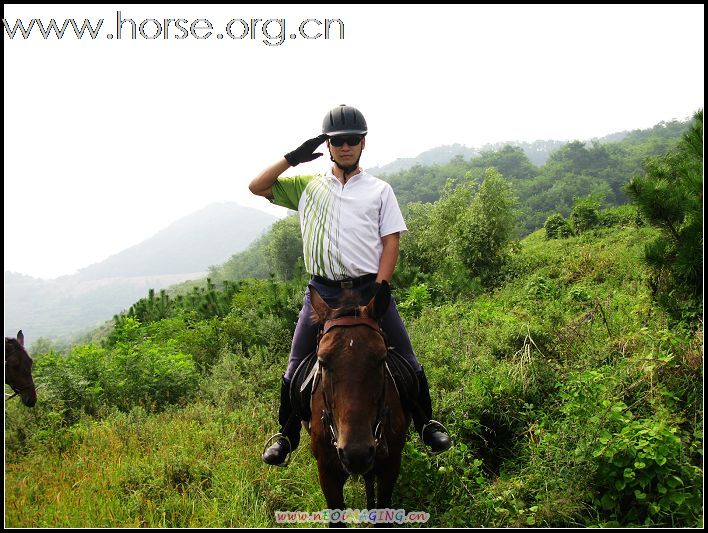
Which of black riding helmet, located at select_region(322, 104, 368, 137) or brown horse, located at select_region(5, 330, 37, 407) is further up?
black riding helmet, located at select_region(322, 104, 368, 137)

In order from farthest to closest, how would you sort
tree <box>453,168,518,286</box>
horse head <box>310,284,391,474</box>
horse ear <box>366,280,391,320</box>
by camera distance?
tree <box>453,168,518,286</box> → horse ear <box>366,280,391,320</box> → horse head <box>310,284,391,474</box>

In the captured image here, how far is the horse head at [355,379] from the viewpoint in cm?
255

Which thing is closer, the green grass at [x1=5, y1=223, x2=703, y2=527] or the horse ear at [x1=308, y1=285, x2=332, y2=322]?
the horse ear at [x1=308, y1=285, x2=332, y2=322]

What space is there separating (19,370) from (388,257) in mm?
6658

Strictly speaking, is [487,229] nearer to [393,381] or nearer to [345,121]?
[345,121]

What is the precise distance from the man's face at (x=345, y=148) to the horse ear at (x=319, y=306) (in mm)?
1219

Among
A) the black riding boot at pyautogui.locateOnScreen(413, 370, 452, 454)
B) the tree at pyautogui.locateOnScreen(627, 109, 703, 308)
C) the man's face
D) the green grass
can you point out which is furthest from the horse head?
the tree at pyautogui.locateOnScreen(627, 109, 703, 308)

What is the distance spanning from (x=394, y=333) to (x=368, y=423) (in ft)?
4.20

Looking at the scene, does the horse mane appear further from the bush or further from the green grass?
the bush

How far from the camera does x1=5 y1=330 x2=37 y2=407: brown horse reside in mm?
6609

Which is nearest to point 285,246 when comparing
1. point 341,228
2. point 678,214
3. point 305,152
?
point 678,214

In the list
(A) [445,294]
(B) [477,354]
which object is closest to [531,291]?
(A) [445,294]

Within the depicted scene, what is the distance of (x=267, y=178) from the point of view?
3.86 meters

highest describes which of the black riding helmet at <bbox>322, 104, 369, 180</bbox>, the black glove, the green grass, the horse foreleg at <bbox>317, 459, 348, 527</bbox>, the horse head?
the black riding helmet at <bbox>322, 104, 369, 180</bbox>
